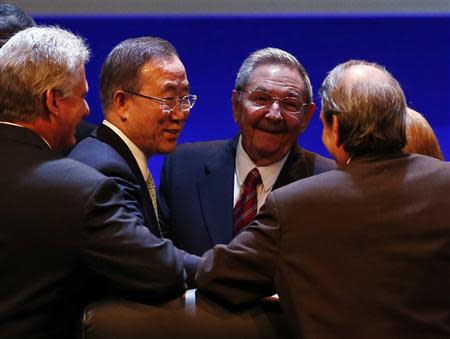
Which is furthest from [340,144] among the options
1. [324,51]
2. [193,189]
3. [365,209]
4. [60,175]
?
[324,51]

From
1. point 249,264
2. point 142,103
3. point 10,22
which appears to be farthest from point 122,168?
point 10,22

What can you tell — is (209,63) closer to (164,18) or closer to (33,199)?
(164,18)

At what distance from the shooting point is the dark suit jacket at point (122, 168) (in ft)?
7.49

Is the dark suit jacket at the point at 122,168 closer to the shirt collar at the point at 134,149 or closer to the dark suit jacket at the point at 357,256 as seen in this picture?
the shirt collar at the point at 134,149

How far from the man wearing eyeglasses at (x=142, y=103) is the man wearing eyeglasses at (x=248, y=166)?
325mm

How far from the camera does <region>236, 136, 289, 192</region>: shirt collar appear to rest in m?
2.92

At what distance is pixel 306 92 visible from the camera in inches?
116

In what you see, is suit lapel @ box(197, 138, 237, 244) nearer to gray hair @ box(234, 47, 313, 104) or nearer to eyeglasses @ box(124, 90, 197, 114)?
gray hair @ box(234, 47, 313, 104)

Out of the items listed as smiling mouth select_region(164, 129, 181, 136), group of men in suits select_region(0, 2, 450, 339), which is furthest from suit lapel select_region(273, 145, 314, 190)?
group of men in suits select_region(0, 2, 450, 339)

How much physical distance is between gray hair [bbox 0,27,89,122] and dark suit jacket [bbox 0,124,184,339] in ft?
0.39

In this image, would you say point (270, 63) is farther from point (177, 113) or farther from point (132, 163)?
point (132, 163)

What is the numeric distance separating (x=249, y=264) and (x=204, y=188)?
0.87 meters

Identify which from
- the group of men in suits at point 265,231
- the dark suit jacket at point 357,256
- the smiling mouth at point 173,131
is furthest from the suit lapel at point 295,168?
the dark suit jacket at point 357,256

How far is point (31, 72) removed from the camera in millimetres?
2141
